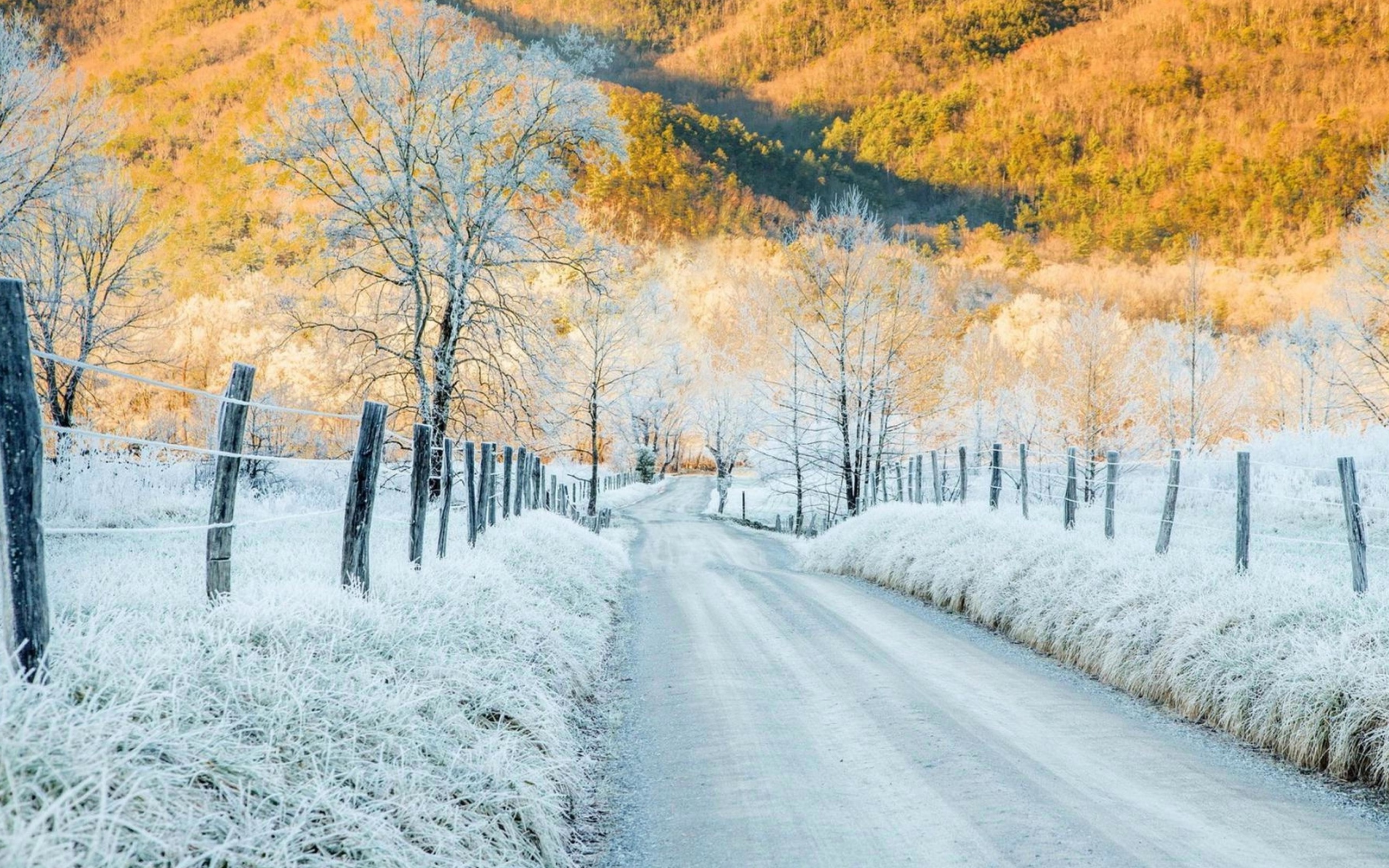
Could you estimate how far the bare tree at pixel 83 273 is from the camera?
16.1 meters

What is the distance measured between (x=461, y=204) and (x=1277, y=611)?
14732mm

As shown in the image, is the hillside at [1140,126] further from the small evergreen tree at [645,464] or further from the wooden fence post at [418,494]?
the wooden fence post at [418,494]

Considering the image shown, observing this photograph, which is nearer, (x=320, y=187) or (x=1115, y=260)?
(x=320, y=187)

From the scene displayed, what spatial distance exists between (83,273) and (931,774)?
2205cm

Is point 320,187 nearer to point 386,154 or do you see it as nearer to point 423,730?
point 386,154

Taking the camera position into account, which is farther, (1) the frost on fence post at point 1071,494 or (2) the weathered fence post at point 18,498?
(1) the frost on fence post at point 1071,494

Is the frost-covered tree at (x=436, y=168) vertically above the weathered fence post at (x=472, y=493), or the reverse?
the frost-covered tree at (x=436, y=168)

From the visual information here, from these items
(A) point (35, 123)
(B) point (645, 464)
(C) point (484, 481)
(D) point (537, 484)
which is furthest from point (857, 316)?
(B) point (645, 464)

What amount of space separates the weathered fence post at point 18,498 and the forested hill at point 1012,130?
35.1 m

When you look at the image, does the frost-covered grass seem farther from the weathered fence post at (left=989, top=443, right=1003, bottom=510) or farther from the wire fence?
the weathered fence post at (left=989, top=443, right=1003, bottom=510)

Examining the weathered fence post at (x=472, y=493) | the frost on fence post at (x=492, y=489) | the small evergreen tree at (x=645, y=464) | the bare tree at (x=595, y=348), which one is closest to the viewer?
the weathered fence post at (x=472, y=493)

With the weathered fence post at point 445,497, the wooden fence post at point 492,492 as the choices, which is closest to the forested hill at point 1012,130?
the wooden fence post at point 492,492

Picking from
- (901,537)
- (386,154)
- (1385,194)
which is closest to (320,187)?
(386,154)

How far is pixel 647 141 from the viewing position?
105 metres
